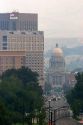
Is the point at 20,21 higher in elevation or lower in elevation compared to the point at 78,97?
higher

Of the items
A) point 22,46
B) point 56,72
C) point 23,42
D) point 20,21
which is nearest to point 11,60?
point 22,46

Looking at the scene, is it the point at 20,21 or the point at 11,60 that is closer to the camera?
the point at 11,60

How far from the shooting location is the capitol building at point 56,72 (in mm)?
116863

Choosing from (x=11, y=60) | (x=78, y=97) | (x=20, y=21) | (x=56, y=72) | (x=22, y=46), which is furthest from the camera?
(x=56, y=72)

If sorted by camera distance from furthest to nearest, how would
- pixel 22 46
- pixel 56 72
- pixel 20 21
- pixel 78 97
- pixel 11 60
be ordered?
pixel 56 72, pixel 20 21, pixel 22 46, pixel 11 60, pixel 78 97

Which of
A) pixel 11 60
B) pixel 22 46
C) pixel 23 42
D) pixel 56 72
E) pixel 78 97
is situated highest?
pixel 23 42

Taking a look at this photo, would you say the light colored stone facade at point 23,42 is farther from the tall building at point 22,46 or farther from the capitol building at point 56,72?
the capitol building at point 56,72

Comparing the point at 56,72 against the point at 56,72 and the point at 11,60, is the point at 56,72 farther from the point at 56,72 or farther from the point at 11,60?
the point at 11,60

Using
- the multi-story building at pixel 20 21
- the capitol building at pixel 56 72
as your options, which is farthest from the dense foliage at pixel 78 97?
the multi-story building at pixel 20 21

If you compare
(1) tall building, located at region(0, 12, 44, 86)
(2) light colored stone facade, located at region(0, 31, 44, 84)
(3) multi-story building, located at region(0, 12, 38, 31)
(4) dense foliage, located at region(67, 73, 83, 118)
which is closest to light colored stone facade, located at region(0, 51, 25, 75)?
(1) tall building, located at region(0, 12, 44, 86)

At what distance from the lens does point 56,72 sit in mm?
122312

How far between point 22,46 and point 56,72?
1664 cm

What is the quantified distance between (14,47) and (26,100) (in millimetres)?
62698

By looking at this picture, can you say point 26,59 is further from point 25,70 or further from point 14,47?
point 25,70
